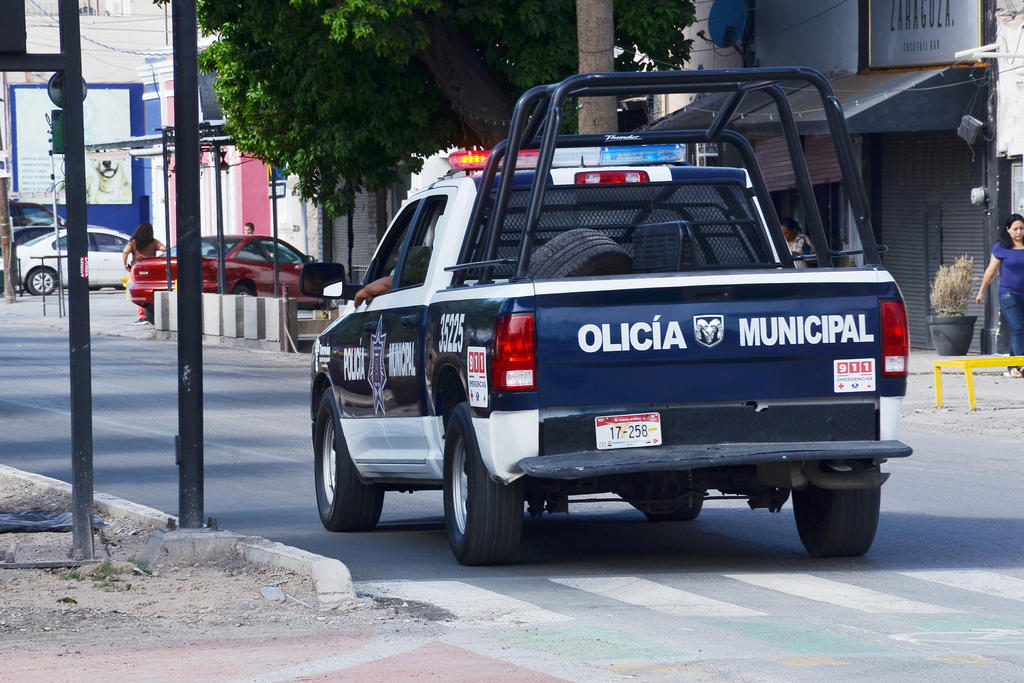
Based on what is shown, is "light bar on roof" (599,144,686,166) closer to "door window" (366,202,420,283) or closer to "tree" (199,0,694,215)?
"door window" (366,202,420,283)

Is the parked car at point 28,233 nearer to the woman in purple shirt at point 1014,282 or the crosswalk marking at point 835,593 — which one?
the woman in purple shirt at point 1014,282

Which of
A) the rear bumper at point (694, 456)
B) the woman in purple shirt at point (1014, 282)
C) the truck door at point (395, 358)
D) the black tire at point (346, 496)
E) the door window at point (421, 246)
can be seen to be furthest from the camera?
the woman in purple shirt at point (1014, 282)

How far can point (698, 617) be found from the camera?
7.50 meters

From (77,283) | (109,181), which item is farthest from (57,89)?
(109,181)

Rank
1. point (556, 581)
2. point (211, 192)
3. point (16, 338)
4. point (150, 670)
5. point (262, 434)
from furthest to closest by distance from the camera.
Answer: point (211, 192) → point (16, 338) → point (262, 434) → point (556, 581) → point (150, 670)

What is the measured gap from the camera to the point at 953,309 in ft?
74.3

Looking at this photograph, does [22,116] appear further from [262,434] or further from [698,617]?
[698,617]

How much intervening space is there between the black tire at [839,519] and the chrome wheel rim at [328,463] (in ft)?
9.86

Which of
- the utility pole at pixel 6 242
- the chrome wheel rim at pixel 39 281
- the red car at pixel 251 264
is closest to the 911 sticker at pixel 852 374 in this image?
the red car at pixel 251 264

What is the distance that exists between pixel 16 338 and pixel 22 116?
28.9m

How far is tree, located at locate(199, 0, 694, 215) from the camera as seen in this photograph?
2398cm

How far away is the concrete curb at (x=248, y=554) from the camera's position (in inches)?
309

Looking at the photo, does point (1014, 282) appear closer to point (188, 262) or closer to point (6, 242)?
point (188, 262)

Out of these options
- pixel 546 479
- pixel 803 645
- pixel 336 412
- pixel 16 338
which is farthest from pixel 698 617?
pixel 16 338
